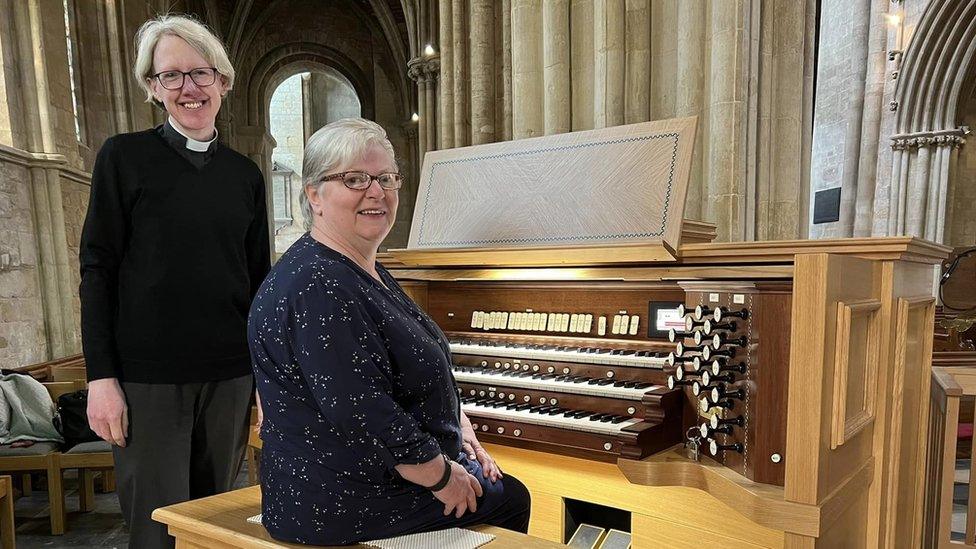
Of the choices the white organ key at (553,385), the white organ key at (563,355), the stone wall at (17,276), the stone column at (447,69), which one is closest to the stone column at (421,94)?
the stone column at (447,69)

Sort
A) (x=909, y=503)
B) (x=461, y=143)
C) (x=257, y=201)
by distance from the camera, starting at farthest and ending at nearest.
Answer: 1. (x=461, y=143)
2. (x=909, y=503)
3. (x=257, y=201)

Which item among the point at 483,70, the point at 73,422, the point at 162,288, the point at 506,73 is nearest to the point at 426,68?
the point at 483,70

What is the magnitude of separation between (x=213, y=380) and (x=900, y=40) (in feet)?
45.0

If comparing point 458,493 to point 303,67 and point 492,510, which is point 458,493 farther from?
point 303,67

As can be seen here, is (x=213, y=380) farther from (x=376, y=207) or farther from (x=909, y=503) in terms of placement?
(x=909, y=503)

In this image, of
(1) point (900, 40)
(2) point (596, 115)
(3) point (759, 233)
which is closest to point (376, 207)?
(2) point (596, 115)

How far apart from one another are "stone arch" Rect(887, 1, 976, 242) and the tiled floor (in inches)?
493

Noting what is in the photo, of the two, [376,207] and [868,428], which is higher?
[376,207]

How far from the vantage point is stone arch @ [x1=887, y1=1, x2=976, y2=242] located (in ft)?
34.9

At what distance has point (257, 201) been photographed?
6.77ft

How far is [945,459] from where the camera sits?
2818 millimetres

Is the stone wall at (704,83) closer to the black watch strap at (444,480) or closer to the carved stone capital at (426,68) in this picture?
the black watch strap at (444,480)

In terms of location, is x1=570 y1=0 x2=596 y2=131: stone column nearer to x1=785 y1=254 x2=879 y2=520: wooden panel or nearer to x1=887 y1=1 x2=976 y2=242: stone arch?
x1=785 y1=254 x2=879 y2=520: wooden panel

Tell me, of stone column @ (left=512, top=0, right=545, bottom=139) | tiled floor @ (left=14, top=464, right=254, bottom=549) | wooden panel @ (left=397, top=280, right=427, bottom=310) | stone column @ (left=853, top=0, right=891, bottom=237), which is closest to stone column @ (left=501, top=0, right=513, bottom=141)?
stone column @ (left=512, top=0, right=545, bottom=139)
